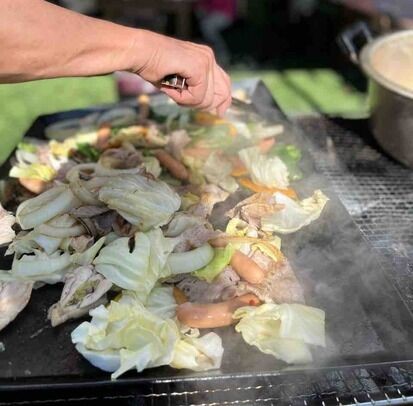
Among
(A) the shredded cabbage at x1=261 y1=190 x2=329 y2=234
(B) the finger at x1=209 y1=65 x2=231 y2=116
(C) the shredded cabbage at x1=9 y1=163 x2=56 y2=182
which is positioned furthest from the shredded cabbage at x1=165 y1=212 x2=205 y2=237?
(C) the shredded cabbage at x1=9 y1=163 x2=56 y2=182

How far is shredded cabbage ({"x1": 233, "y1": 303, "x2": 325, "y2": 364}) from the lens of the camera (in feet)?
7.12

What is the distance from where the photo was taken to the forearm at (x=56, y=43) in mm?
1983

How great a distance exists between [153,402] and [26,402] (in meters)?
0.54

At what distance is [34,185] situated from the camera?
10.9 feet

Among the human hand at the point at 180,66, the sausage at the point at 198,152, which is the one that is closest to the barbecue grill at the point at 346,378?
the sausage at the point at 198,152

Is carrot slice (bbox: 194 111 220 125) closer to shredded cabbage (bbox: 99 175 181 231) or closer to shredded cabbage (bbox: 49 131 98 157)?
shredded cabbage (bbox: 49 131 98 157)

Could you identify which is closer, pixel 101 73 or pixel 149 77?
pixel 101 73

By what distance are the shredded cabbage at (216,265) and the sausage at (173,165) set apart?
966 millimetres

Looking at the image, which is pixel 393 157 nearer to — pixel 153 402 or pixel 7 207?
pixel 153 402

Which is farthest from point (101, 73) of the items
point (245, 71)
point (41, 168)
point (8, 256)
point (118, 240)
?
point (245, 71)

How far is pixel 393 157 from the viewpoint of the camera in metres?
3.68

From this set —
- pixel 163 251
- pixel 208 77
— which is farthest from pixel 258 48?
pixel 163 251

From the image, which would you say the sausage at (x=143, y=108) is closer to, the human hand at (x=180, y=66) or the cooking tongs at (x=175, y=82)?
the human hand at (x=180, y=66)

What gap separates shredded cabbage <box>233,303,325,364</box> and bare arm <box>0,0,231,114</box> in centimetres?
114
